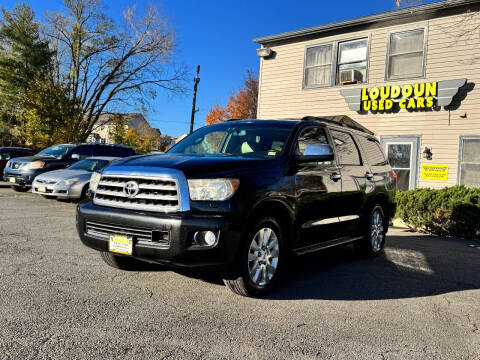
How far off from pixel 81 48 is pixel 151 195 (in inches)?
1137

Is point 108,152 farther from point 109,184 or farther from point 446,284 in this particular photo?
point 446,284

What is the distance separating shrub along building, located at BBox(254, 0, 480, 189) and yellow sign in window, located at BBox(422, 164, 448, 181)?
1.0 inches

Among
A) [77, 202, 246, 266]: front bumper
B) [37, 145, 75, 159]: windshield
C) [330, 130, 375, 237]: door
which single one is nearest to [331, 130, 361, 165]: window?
[330, 130, 375, 237]: door

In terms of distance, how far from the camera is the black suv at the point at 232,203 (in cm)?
359

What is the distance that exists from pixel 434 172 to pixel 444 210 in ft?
9.98

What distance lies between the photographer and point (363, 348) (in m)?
3.02

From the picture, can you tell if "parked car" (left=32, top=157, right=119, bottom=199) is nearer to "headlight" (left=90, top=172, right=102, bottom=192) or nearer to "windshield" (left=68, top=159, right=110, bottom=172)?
"windshield" (left=68, top=159, right=110, bottom=172)

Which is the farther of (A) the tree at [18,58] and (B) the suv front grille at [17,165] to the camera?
(A) the tree at [18,58]

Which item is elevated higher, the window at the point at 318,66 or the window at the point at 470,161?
the window at the point at 318,66

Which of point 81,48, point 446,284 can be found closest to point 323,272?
point 446,284

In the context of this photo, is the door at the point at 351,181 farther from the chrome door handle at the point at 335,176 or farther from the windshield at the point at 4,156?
the windshield at the point at 4,156

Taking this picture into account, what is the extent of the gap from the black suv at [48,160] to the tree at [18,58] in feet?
65.3

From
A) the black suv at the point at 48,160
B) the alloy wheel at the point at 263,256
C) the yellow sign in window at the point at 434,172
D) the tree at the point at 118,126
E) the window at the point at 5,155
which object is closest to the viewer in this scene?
the alloy wheel at the point at 263,256

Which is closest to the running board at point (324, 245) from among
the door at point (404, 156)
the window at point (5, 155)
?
the door at point (404, 156)
